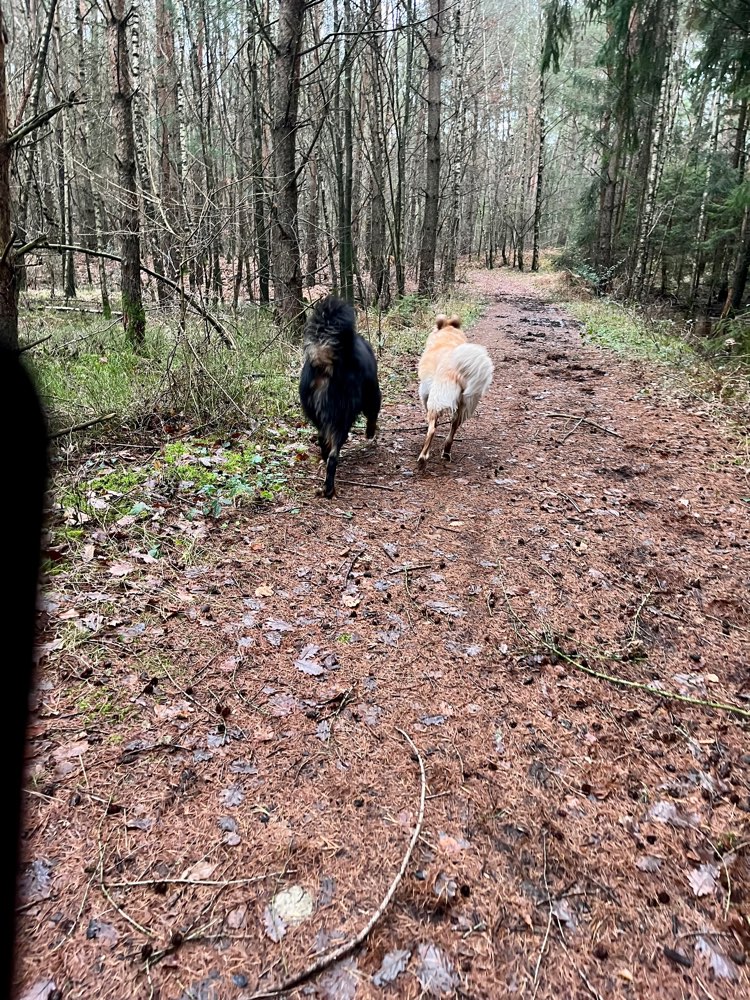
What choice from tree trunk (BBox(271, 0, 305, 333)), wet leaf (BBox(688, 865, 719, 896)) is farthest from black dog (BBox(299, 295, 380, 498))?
wet leaf (BBox(688, 865, 719, 896))

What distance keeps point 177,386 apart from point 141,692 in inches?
163

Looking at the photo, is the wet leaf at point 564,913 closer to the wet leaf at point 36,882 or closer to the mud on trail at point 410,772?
the mud on trail at point 410,772

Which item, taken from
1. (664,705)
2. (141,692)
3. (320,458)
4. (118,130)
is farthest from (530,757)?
(118,130)

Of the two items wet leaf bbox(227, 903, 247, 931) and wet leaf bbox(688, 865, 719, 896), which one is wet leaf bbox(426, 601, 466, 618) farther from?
wet leaf bbox(227, 903, 247, 931)

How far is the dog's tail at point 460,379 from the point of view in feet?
18.8

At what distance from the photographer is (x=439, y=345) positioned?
632 centimetres

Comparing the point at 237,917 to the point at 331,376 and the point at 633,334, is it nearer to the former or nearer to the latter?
the point at 331,376

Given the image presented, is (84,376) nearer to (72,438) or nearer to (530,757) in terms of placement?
(72,438)

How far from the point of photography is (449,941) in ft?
6.02

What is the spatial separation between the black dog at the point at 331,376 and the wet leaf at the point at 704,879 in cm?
374

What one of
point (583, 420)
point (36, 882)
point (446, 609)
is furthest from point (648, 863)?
point (583, 420)

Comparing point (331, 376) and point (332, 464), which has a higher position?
point (331, 376)

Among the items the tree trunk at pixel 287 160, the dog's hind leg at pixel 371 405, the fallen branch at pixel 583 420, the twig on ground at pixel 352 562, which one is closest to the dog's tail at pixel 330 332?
the dog's hind leg at pixel 371 405

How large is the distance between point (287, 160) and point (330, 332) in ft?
17.4
